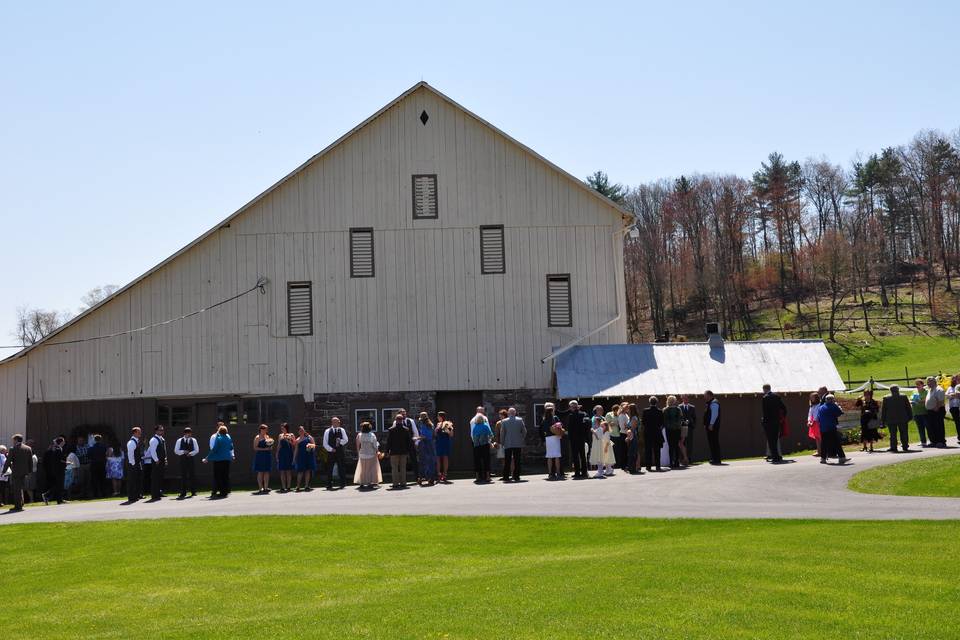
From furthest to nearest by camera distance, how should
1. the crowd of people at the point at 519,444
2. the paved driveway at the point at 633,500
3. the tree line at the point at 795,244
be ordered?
the tree line at the point at 795,244
the crowd of people at the point at 519,444
the paved driveway at the point at 633,500

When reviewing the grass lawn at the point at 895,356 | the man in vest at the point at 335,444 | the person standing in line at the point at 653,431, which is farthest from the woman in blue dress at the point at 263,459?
the grass lawn at the point at 895,356

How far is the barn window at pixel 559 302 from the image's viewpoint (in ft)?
108

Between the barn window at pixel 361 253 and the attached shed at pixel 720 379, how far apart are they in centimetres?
627

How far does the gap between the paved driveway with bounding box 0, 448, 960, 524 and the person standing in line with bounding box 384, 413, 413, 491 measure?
0.84 m

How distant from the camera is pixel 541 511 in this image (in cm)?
1833

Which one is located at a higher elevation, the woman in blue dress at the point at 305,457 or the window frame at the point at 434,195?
the window frame at the point at 434,195

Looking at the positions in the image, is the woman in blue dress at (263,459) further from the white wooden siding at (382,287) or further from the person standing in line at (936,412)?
the person standing in line at (936,412)

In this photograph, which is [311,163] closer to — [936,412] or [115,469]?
[115,469]

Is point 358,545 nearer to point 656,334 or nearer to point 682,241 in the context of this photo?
point 656,334

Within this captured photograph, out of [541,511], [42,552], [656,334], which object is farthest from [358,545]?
[656,334]

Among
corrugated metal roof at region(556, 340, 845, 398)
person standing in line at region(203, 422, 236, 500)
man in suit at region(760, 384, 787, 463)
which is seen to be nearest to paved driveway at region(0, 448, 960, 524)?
person standing in line at region(203, 422, 236, 500)

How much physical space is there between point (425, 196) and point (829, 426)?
14086 mm

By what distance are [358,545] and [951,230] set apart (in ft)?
254

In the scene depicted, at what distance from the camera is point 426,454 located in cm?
2595
